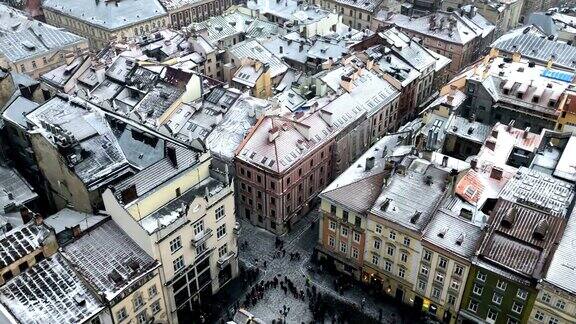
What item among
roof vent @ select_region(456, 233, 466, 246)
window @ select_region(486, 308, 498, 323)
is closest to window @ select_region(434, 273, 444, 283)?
roof vent @ select_region(456, 233, 466, 246)

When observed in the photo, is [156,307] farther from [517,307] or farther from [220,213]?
[517,307]

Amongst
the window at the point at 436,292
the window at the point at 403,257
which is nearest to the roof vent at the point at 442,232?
the window at the point at 403,257

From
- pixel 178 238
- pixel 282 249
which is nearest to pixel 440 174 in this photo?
pixel 282 249

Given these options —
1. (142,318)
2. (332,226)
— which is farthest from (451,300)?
(142,318)

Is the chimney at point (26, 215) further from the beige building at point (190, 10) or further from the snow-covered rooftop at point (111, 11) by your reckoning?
Result: the beige building at point (190, 10)

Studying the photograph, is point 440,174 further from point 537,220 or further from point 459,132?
point 459,132
